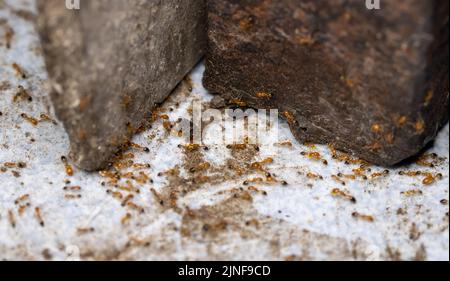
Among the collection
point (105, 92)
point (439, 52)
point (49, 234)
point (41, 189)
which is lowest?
point (49, 234)

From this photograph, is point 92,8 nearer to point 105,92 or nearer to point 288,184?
point 105,92

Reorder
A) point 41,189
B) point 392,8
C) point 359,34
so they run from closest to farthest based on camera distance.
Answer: point 392,8
point 359,34
point 41,189

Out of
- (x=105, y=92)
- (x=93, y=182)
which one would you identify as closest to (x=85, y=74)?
(x=105, y=92)
